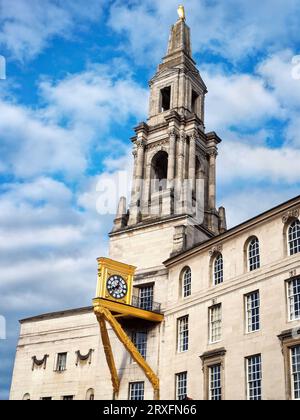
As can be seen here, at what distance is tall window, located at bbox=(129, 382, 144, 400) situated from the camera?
3845 cm

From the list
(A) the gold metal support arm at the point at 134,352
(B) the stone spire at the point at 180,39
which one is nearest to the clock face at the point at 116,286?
(A) the gold metal support arm at the point at 134,352

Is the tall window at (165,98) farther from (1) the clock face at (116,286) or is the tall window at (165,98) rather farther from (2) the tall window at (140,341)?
(2) the tall window at (140,341)

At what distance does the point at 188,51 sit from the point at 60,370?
101 ft

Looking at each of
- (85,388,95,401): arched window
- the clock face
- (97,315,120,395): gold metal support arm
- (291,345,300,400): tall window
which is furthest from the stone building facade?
the clock face

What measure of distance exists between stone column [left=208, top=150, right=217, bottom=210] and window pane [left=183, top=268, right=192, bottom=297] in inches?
422

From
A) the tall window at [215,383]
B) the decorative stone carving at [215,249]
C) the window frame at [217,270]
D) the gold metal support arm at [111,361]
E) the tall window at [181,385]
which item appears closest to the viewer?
the tall window at [215,383]

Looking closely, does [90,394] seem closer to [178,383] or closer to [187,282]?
[178,383]

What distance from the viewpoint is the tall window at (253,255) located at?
110 ft

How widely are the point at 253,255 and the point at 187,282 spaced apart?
20.8 feet

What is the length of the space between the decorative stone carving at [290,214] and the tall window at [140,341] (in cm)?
1331

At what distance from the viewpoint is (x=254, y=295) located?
32719 millimetres

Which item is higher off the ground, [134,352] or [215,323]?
[215,323]

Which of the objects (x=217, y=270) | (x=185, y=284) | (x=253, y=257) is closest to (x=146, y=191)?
(x=185, y=284)

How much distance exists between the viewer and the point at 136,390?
38.8m
